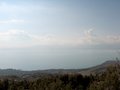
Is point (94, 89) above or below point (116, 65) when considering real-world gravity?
below

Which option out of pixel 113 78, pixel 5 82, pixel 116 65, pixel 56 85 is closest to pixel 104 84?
pixel 113 78

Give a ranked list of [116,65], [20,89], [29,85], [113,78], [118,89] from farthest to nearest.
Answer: [29,85] → [20,89] → [116,65] → [113,78] → [118,89]

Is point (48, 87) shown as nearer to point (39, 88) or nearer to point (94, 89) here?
point (39, 88)

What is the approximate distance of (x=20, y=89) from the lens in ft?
386

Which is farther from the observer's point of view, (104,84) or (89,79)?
(89,79)

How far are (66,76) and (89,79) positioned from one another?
40.3ft

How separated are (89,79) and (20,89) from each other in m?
41.2

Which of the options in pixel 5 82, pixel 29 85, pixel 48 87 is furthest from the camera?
pixel 5 82

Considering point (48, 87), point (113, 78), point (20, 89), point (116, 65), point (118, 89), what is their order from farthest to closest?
point (20, 89) → point (48, 87) → point (116, 65) → point (113, 78) → point (118, 89)

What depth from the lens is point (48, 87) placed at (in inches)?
4274

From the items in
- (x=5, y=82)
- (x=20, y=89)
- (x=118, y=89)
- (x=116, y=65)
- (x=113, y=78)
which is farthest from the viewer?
(x=5, y=82)

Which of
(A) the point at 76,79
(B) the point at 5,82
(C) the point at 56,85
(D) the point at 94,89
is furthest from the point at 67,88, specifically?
(B) the point at 5,82

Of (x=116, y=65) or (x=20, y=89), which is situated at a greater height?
(x=116, y=65)

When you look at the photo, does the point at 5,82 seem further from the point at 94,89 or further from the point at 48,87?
the point at 94,89
